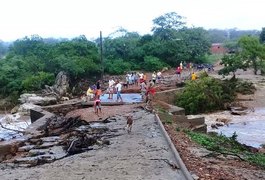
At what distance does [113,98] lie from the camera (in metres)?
27.7

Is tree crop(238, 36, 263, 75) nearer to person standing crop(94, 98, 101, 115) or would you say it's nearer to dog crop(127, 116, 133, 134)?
person standing crop(94, 98, 101, 115)

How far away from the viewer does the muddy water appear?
2274 cm

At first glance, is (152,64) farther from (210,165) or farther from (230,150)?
(210,165)

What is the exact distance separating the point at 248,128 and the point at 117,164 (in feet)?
53.2

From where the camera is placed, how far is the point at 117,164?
38.6ft

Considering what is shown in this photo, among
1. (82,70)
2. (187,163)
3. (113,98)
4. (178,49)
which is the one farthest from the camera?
(178,49)

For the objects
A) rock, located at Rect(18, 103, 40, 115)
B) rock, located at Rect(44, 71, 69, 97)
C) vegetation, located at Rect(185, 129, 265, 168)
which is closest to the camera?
vegetation, located at Rect(185, 129, 265, 168)

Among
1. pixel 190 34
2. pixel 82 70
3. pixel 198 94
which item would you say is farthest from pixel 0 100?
pixel 190 34

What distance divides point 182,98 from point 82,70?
1362 cm

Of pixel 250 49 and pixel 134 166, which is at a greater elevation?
pixel 250 49

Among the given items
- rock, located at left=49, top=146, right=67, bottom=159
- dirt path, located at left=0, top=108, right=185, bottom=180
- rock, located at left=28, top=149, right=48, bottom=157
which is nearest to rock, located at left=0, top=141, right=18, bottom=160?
rock, located at left=28, top=149, right=48, bottom=157

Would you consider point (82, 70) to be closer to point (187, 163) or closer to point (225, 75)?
point (225, 75)

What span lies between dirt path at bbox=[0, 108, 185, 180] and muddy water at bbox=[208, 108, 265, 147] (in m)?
9.04

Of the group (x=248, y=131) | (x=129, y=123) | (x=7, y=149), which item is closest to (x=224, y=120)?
(x=248, y=131)
